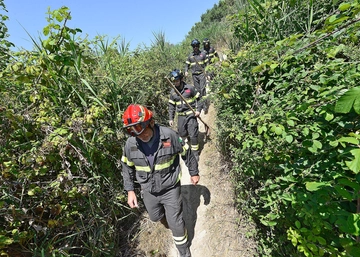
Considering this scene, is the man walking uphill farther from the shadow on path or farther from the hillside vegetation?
the shadow on path

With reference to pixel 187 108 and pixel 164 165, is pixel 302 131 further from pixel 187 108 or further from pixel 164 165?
pixel 187 108

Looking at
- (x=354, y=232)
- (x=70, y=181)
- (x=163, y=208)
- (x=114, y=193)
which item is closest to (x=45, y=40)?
(x=70, y=181)

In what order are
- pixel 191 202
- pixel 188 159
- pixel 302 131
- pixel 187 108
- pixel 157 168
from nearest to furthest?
pixel 302 131 → pixel 157 168 → pixel 188 159 → pixel 191 202 → pixel 187 108

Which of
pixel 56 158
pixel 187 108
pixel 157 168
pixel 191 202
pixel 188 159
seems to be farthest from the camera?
pixel 187 108

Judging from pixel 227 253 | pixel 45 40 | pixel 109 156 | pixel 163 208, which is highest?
pixel 45 40

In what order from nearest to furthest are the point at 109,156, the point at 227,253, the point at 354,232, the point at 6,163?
the point at 354,232 → the point at 6,163 → the point at 227,253 → the point at 109,156

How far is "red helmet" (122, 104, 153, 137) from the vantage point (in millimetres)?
2365

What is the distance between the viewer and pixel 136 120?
2365 mm

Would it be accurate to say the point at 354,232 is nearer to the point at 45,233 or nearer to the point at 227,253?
the point at 227,253

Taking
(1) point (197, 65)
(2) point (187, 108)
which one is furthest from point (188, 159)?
(1) point (197, 65)

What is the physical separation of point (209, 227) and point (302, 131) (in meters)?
2.52

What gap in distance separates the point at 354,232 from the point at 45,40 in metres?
3.20

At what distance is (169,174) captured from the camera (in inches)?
107

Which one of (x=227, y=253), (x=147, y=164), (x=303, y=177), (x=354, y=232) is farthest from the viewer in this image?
(x=227, y=253)
